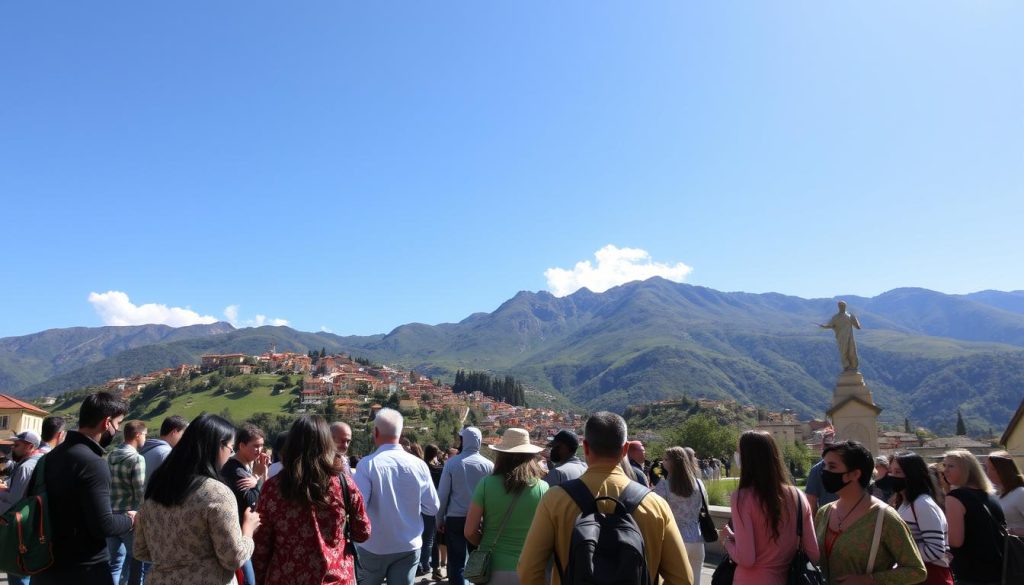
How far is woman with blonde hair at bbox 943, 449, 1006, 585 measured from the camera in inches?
159

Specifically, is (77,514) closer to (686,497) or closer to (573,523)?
(573,523)

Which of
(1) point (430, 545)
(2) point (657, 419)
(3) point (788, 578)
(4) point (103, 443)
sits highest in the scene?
(4) point (103, 443)

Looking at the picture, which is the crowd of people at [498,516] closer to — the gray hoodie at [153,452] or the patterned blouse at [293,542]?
the patterned blouse at [293,542]

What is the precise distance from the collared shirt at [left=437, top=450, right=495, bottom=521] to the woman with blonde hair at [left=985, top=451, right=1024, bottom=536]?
3.92m

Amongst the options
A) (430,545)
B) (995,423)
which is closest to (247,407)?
(430,545)

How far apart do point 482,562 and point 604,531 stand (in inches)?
70.3

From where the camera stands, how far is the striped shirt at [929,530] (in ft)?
11.4

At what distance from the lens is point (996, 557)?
4.03 meters

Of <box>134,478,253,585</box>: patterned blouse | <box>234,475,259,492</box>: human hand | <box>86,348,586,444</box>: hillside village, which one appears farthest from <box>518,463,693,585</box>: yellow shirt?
<box>86,348,586,444</box>: hillside village

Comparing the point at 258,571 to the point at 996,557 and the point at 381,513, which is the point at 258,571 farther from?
the point at 996,557

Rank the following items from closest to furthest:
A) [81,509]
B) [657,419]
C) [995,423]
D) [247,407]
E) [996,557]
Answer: [81,509], [996,557], [247,407], [657,419], [995,423]

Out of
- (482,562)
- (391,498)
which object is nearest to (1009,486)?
(482,562)

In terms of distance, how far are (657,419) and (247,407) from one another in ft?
224

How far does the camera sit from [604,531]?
2.37 meters
